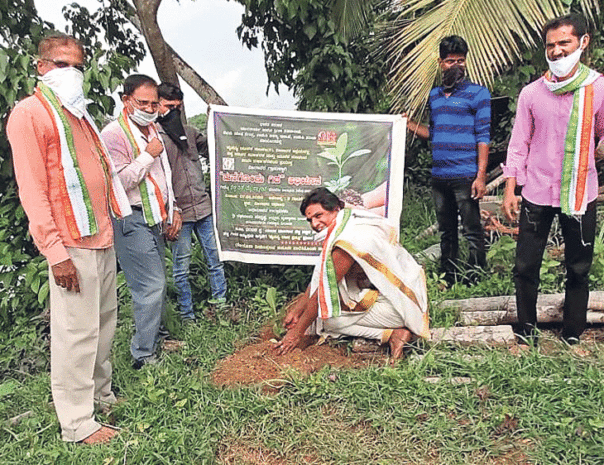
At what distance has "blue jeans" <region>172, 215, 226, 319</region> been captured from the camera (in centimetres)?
387

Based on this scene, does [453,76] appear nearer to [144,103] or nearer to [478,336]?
[478,336]

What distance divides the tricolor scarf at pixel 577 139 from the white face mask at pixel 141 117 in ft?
6.76

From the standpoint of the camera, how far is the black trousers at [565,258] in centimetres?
304

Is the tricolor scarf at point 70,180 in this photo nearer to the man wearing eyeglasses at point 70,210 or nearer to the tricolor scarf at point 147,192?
the man wearing eyeglasses at point 70,210

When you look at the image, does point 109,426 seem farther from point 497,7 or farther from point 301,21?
point 497,7

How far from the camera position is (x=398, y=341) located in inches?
126

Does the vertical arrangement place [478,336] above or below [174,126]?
below

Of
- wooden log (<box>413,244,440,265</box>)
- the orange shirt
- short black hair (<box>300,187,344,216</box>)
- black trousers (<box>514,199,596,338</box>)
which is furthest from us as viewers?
wooden log (<box>413,244,440,265</box>)

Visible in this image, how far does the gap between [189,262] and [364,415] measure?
1.72m

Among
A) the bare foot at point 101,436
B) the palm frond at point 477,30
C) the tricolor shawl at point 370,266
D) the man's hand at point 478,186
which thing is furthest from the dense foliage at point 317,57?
the bare foot at point 101,436

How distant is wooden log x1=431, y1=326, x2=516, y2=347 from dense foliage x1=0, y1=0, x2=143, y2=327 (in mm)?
2506

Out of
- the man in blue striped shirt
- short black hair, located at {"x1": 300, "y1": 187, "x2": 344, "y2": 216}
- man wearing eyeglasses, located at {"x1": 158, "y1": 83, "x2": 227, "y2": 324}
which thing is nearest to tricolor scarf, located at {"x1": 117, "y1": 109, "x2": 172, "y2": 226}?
man wearing eyeglasses, located at {"x1": 158, "y1": 83, "x2": 227, "y2": 324}

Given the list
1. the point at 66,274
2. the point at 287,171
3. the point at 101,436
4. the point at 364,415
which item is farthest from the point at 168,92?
the point at 364,415

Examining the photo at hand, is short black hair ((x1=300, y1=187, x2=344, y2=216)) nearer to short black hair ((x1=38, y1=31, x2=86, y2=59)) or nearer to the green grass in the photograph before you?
the green grass
